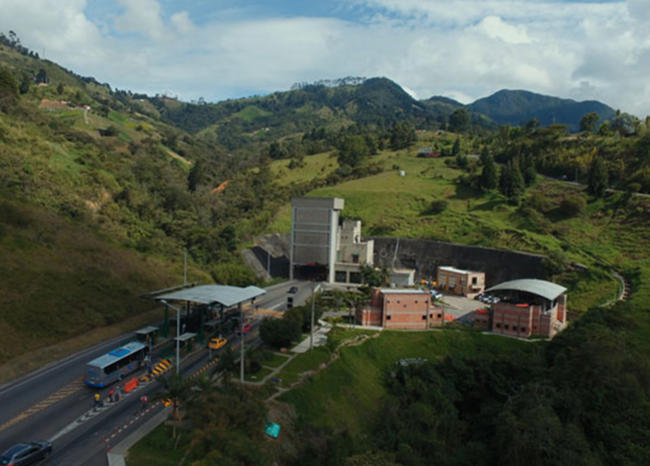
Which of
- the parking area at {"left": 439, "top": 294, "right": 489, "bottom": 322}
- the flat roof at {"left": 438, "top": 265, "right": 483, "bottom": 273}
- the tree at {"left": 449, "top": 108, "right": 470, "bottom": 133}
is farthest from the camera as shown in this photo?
the tree at {"left": 449, "top": 108, "right": 470, "bottom": 133}

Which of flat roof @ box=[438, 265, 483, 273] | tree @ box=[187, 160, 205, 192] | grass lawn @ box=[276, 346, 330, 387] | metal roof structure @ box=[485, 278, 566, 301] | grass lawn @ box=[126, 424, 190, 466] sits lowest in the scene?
grass lawn @ box=[276, 346, 330, 387]

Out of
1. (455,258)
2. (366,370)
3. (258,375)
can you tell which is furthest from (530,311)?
(258,375)

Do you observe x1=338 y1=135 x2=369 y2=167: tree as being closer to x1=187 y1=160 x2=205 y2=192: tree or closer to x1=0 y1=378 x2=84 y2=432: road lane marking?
x1=187 y1=160 x2=205 y2=192: tree

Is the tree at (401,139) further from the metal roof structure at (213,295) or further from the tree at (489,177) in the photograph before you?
the metal roof structure at (213,295)

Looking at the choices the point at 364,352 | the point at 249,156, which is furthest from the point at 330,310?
the point at 249,156

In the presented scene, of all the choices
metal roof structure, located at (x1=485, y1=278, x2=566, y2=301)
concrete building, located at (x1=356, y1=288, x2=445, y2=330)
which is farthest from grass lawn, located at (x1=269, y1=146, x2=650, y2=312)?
concrete building, located at (x1=356, y1=288, x2=445, y2=330)

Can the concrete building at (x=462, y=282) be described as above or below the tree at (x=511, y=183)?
below

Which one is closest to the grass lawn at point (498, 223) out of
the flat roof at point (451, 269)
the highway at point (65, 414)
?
the flat roof at point (451, 269)
